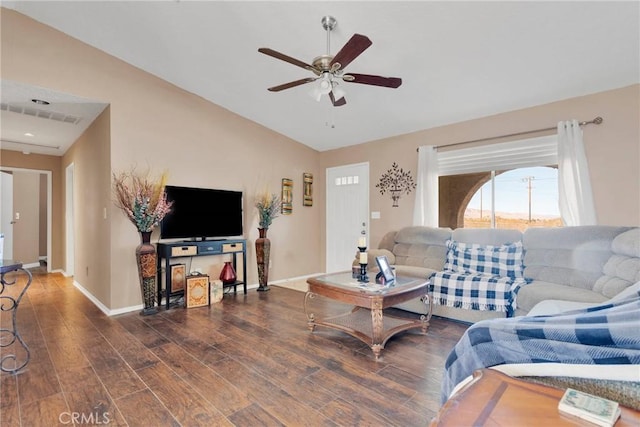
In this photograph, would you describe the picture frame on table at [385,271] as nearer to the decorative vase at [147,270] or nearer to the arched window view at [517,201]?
the arched window view at [517,201]

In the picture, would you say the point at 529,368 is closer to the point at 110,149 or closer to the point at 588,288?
the point at 588,288

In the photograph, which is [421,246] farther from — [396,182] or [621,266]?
[621,266]

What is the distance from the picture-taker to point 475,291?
10.1 feet

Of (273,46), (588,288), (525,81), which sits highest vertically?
(273,46)

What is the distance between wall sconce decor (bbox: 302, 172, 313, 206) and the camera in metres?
5.70

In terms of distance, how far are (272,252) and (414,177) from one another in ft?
8.57

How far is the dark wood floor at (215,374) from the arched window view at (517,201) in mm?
1638

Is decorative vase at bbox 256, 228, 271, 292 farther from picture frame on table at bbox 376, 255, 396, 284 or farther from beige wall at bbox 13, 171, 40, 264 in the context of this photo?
beige wall at bbox 13, 171, 40, 264

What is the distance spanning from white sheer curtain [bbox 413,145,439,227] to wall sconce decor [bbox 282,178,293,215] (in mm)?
2214

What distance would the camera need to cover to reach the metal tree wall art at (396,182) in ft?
15.3

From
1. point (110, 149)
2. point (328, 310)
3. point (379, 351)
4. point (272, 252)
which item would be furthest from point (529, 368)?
point (272, 252)

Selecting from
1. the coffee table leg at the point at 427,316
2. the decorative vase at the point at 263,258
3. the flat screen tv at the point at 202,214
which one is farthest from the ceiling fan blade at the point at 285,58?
the decorative vase at the point at 263,258

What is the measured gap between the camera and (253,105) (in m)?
4.41

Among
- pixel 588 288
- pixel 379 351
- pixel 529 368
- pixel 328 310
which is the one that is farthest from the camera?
pixel 328 310
